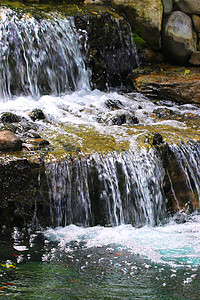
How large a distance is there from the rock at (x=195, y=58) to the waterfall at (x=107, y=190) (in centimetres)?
577

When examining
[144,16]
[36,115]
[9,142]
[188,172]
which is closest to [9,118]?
[36,115]

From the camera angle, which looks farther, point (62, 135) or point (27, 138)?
point (62, 135)

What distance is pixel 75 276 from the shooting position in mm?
3258

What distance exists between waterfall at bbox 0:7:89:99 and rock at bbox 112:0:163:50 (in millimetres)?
2077

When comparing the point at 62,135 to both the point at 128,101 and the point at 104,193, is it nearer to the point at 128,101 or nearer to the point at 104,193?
the point at 104,193

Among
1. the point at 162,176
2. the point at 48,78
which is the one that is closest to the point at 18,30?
the point at 48,78

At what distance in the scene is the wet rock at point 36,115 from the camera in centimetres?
684

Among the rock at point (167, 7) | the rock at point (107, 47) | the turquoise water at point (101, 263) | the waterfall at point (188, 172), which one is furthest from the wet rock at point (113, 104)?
the rock at point (167, 7)

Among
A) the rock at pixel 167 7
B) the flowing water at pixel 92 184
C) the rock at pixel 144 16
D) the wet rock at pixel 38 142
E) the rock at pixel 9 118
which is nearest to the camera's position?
the flowing water at pixel 92 184

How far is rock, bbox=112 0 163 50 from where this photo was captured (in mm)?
10431

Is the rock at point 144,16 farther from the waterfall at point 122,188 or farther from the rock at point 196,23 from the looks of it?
the waterfall at point 122,188

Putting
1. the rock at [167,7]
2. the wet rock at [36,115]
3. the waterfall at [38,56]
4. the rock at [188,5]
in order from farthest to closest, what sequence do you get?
the rock at [188,5]
the rock at [167,7]
the waterfall at [38,56]
the wet rock at [36,115]

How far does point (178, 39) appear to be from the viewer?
1040 centimetres

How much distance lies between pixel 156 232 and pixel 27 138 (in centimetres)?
245
